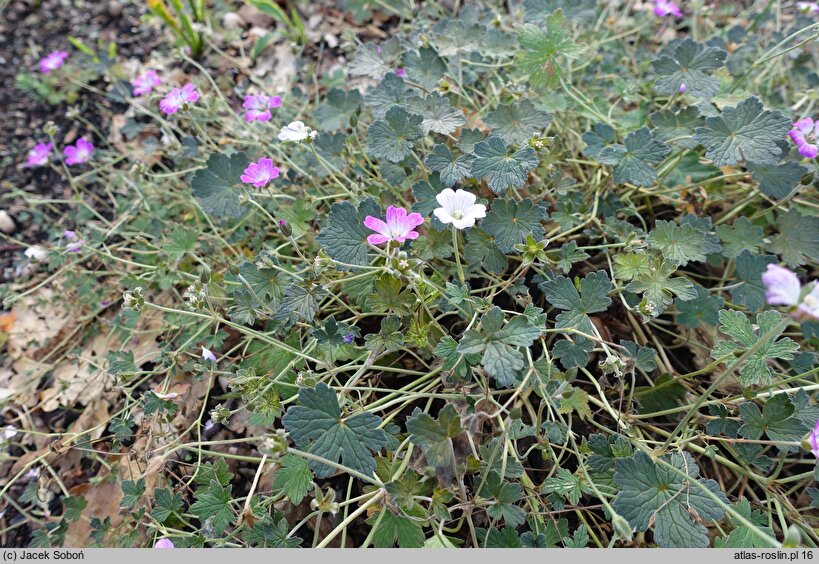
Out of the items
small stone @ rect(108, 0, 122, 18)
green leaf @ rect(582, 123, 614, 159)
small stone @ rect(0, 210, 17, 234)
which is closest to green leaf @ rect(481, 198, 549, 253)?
green leaf @ rect(582, 123, 614, 159)

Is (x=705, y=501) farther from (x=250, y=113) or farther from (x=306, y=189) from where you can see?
(x=250, y=113)

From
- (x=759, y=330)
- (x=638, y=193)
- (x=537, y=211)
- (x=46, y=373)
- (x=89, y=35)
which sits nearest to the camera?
(x=759, y=330)

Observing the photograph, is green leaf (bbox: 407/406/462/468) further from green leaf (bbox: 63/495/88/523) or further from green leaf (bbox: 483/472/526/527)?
green leaf (bbox: 63/495/88/523)

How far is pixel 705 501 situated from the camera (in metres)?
1.23

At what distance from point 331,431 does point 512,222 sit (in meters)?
0.76

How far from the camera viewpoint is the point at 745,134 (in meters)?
1.58

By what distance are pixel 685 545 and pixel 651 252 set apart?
0.78 meters

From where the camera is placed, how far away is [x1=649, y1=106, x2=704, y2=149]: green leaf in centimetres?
172

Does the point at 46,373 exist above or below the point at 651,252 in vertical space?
below

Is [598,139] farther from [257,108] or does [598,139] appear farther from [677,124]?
[257,108]

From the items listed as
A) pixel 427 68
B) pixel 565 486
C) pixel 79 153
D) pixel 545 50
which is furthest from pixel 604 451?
pixel 79 153

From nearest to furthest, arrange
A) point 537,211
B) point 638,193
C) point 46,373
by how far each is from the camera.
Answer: point 537,211 < point 638,193 < point 46,373

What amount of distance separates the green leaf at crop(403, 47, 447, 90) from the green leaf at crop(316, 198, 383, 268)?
0.65 m

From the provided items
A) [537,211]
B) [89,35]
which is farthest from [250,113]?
[89,35]
